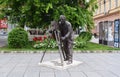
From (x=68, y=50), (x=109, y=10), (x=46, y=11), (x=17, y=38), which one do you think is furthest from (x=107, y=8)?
(x=68, y=50)

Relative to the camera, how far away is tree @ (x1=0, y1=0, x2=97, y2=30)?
733 inches

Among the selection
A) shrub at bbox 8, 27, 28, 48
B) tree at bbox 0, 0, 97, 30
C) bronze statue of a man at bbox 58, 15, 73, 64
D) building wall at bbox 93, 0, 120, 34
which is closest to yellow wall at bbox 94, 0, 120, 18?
building wall at bbox 93, 0, 120, 34

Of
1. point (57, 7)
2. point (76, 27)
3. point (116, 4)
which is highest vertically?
point (116, 4)

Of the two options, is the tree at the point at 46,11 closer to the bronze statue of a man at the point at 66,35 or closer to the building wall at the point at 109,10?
the bronze statue of a man at the point at 66,35

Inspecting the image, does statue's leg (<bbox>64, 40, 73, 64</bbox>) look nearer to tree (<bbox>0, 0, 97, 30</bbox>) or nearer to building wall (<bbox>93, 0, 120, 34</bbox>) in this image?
tree (<bbox>0, 0, 97, 30</bbox>)

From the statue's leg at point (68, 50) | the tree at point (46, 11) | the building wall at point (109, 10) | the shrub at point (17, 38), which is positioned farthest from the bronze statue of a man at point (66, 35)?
the building wall at point (109, 10)

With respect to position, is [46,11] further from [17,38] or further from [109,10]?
[109,10]

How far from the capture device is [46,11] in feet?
58.8

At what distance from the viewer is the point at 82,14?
19.6 m

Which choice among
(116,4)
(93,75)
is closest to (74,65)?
(93,75)

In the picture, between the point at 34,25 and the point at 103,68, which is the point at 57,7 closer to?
the point at 34,25

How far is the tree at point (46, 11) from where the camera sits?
18.6 m

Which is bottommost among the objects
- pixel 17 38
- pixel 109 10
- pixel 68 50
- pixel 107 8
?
pixel 68 50

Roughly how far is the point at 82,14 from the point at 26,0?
414 cm
